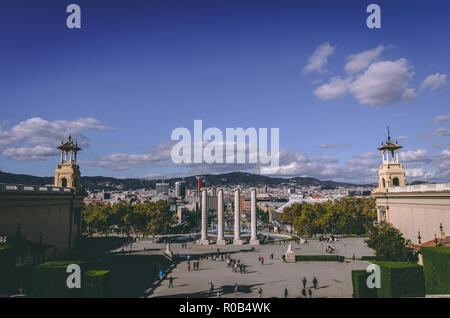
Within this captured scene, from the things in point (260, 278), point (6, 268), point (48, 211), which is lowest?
point (260, 278)

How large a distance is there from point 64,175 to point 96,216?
1179 inches

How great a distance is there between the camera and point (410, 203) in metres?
55.1

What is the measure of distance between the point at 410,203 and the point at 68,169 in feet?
197

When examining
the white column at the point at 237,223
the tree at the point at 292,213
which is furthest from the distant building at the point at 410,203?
the tree at the point at 292,213

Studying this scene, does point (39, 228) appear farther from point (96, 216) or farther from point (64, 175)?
point (96, 216)

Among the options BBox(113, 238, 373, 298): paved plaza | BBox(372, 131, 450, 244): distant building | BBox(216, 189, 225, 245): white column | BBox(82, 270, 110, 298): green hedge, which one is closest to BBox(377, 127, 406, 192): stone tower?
BBox(372, 131, 450, 244): distant building

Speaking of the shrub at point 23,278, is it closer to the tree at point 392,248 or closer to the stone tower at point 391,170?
the tree at point 392,248

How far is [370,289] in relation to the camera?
27062 millimetres

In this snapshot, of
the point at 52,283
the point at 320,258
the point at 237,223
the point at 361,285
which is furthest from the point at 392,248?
the point at 237,223

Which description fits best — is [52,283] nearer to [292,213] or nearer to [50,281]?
[50,281]

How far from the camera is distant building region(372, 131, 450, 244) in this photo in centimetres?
4572

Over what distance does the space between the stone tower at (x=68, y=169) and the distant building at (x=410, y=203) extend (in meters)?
57.2

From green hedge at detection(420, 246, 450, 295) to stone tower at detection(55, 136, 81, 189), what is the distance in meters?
57.0
